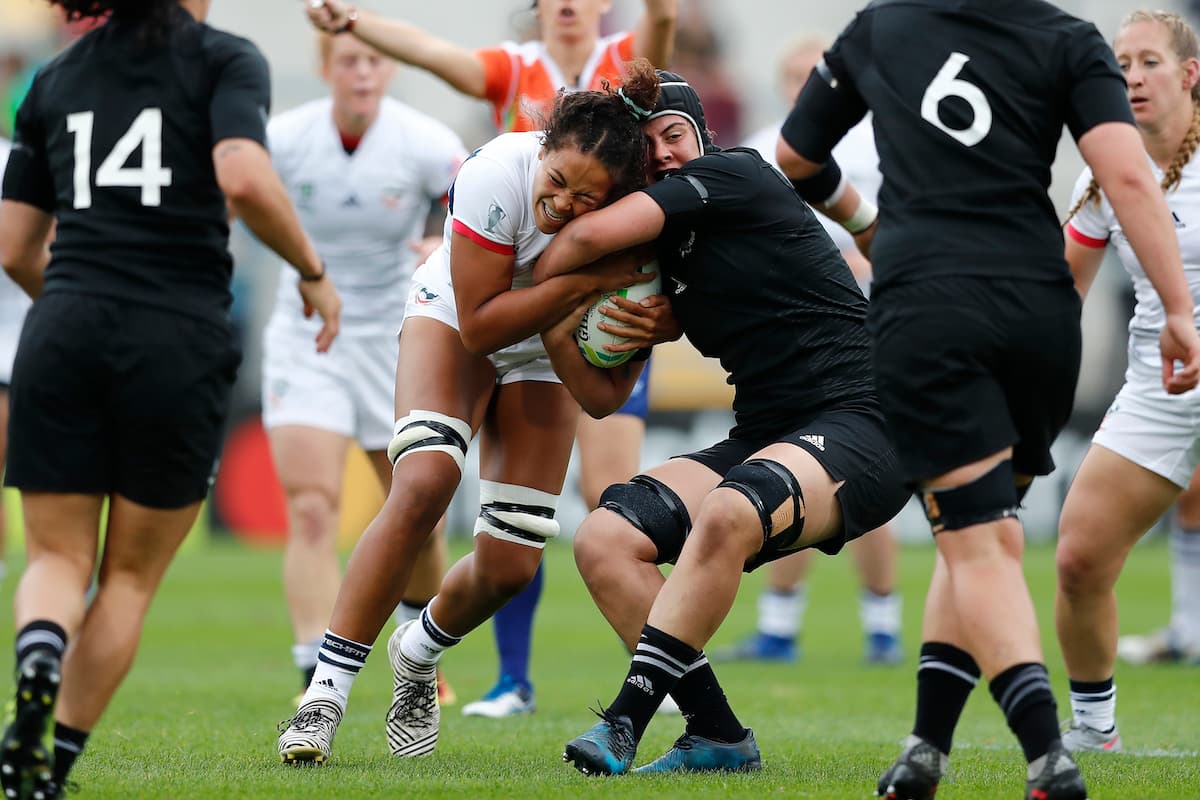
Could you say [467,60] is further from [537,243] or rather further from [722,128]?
[722,128]

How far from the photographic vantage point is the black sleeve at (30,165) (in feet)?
13.9

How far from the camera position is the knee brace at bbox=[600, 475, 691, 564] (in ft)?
15.1

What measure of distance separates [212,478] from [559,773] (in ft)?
4.18

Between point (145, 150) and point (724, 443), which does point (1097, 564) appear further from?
point (145, 150)

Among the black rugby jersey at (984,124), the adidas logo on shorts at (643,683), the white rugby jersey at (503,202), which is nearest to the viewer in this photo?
the black rugby jersey at (984,124)

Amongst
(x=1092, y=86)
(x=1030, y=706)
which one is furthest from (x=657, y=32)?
(x=1030, y=706)

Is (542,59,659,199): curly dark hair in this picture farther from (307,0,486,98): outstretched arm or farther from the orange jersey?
the orange jersey

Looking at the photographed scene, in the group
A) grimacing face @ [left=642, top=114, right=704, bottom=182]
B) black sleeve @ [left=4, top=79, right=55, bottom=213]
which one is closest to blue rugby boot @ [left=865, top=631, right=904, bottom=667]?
grimacing face @ [left=642, top=114, right=704, bottom=182]

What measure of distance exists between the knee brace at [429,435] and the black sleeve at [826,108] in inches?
51.0

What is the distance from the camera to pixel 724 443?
4898 millimetres

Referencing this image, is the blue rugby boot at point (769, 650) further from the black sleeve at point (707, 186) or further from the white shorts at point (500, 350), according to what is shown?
the black sleeve at point (707, 186)

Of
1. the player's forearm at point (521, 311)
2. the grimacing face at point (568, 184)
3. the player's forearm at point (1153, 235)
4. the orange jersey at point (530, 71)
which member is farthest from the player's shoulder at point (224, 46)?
the orange jersey at point (530, 71)

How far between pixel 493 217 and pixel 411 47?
2369 mm

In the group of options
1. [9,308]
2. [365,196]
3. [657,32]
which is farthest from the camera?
[9,308]
